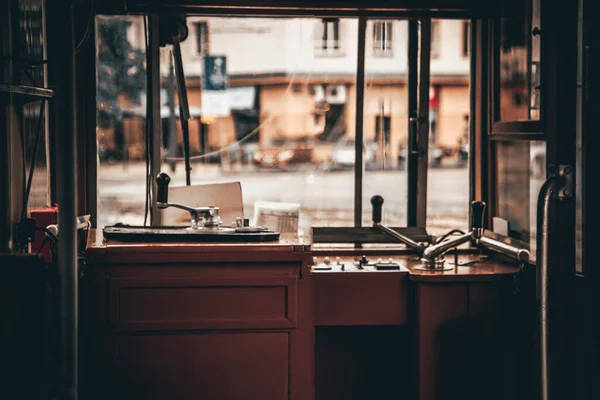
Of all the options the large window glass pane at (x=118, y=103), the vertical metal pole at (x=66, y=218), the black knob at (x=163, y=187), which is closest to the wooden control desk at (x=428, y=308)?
the black knob at (x=163, y=187)

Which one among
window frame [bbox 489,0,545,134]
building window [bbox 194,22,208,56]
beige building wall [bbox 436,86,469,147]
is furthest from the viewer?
beige building wall [bbox 436,86,469,147]

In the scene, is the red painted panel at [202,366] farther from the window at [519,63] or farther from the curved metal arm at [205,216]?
the window at [519,63]

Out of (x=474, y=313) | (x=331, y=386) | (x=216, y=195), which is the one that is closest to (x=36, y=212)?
(x=216, y=195)

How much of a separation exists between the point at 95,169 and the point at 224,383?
1.41 m

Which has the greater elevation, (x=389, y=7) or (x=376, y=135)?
(x=389, y=7)

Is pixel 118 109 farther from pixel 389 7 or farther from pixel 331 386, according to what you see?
pixel 331 386

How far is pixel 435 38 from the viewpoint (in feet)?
15.5

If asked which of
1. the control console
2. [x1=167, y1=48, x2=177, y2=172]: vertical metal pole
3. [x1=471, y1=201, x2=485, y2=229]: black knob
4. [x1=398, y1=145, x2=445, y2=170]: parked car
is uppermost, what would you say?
[x1=167, y1=48, x2=177, y2=172]: vertical metal pole

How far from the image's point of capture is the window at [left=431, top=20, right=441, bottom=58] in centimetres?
461

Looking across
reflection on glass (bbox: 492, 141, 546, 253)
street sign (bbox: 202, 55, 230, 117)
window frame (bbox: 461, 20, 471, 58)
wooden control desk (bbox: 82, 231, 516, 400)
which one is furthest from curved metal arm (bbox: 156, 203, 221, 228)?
window frame (bbox: 461, 20, 471, 58)

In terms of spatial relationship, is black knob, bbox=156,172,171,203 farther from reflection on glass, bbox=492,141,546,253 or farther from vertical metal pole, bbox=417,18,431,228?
reflection on glass, bbox=492,141,546,253

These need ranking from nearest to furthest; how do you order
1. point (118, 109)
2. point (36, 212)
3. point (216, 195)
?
1. point (36, 212)
2. point (216, 195)
3. point (118, 109)

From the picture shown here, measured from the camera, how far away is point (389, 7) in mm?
4340

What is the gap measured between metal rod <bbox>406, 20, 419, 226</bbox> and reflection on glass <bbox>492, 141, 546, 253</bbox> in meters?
0.42
